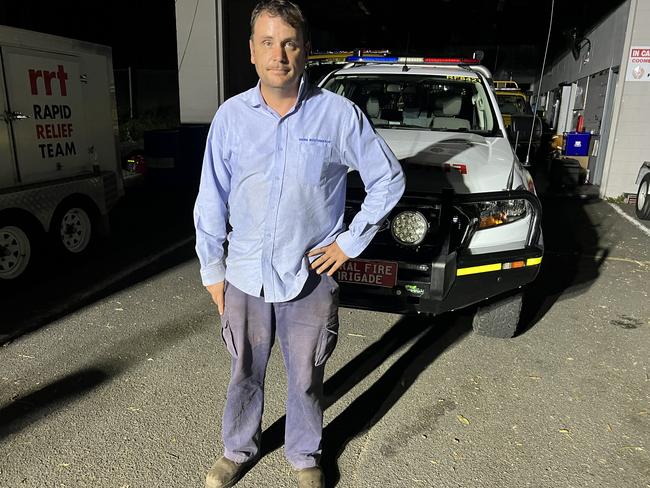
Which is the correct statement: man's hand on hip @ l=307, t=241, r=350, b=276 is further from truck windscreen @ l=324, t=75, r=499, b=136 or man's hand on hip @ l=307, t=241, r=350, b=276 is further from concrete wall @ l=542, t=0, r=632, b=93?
concrete wall @ l=542, t=0, r=632, b=93

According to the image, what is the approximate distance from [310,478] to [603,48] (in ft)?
41.5

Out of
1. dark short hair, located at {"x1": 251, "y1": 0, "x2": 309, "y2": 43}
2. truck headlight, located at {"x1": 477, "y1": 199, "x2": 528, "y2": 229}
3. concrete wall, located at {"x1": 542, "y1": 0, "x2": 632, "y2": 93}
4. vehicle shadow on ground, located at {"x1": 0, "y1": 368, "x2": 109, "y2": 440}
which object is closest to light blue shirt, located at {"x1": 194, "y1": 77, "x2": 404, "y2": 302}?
dark short hair, located at {"x1": 251, "y1": 0, "x2": 309, "y2": 43}

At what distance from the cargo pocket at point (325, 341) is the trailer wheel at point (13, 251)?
3.82 meters

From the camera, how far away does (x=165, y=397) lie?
334 centimetres

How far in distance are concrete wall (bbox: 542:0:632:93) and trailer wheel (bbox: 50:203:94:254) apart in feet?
31.1

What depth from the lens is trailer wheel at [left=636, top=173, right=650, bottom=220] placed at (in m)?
8.36

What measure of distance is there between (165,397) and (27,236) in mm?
2811

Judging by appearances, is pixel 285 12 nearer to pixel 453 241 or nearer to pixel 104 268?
A: pixel 453 241

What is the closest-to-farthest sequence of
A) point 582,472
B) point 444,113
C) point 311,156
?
point 311,156, point 582,472, point 444,113

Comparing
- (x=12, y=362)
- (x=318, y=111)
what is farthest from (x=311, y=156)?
(x=12, y=362)

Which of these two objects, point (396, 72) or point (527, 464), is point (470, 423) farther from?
point (396, 72)

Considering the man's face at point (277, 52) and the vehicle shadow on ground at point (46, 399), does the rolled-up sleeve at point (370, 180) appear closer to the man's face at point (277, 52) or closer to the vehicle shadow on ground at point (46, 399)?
the man's face at point (277, 52)

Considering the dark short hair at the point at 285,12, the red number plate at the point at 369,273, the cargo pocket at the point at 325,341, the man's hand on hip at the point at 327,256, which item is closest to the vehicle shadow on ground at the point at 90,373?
the red number plate at the point at 369,273

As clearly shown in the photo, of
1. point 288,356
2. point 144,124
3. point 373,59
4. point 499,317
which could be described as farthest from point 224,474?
point 144,124
